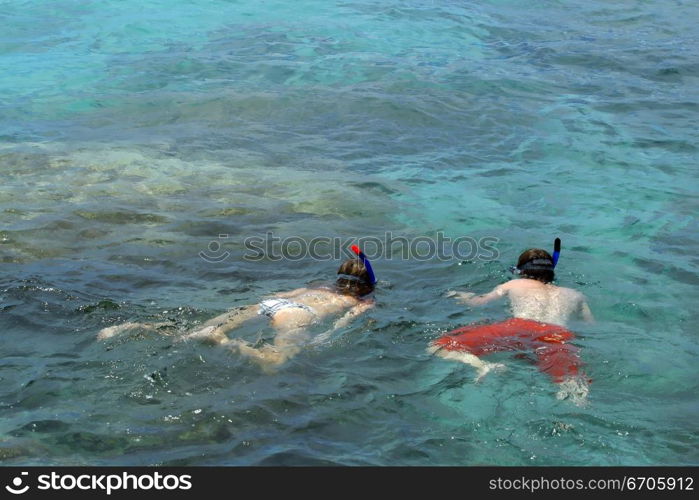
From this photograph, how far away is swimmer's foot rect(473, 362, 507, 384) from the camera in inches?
228

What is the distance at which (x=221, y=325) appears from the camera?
6332mm

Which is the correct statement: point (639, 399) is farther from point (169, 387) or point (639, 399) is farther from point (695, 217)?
point (695, 217)

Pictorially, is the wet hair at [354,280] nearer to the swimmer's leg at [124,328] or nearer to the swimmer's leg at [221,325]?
the swimmer's leg at [221,325]

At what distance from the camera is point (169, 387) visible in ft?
17.9

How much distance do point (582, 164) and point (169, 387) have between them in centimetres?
703

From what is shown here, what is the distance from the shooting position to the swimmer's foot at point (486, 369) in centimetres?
579

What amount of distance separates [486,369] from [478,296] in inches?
50.6

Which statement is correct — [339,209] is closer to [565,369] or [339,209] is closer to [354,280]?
[354,280]

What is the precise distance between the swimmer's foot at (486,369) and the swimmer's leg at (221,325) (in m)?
1.84

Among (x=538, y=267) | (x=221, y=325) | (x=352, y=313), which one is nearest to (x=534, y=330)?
(x=538, y=267)

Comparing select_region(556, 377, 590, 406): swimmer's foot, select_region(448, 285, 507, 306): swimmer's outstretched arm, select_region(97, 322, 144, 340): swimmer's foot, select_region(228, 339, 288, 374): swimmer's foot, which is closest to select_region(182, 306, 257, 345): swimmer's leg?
select_region(228, 339, 288, 374): swimmer's foot
